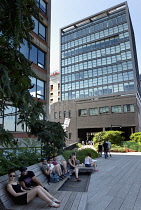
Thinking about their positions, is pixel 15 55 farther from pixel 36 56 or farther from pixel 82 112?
pixel 82 112

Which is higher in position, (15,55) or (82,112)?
(82,112)

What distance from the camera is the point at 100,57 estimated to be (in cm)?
5747

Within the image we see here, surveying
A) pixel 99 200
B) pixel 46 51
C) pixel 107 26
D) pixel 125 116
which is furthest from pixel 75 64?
pixel 99 200

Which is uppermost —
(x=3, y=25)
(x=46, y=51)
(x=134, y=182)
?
(x=46, y=51)

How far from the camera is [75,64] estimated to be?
62219mm

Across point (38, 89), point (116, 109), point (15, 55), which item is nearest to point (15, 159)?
point (15, 55)

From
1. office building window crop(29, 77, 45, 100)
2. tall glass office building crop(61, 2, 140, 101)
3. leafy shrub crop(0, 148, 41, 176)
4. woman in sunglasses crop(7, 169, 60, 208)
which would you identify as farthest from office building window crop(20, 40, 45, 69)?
tall glass office building crop(61, 2, 140, 101)

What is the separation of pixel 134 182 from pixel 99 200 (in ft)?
9.66

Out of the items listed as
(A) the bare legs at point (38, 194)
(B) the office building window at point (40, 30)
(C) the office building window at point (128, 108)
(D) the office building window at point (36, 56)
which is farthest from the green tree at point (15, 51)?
(C) the office building window at point (128, 108)

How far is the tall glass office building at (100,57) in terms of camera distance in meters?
52.6

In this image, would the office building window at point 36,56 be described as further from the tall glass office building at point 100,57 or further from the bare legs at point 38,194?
the tall glass office building at point 100,57

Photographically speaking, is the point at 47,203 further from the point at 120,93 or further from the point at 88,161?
the point at 120,93

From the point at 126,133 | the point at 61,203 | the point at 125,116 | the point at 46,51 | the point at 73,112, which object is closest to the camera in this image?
the point at 61,203

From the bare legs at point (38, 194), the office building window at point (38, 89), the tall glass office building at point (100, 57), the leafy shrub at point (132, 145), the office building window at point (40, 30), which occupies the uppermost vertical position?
the tall glass office building at point (100, 57)
